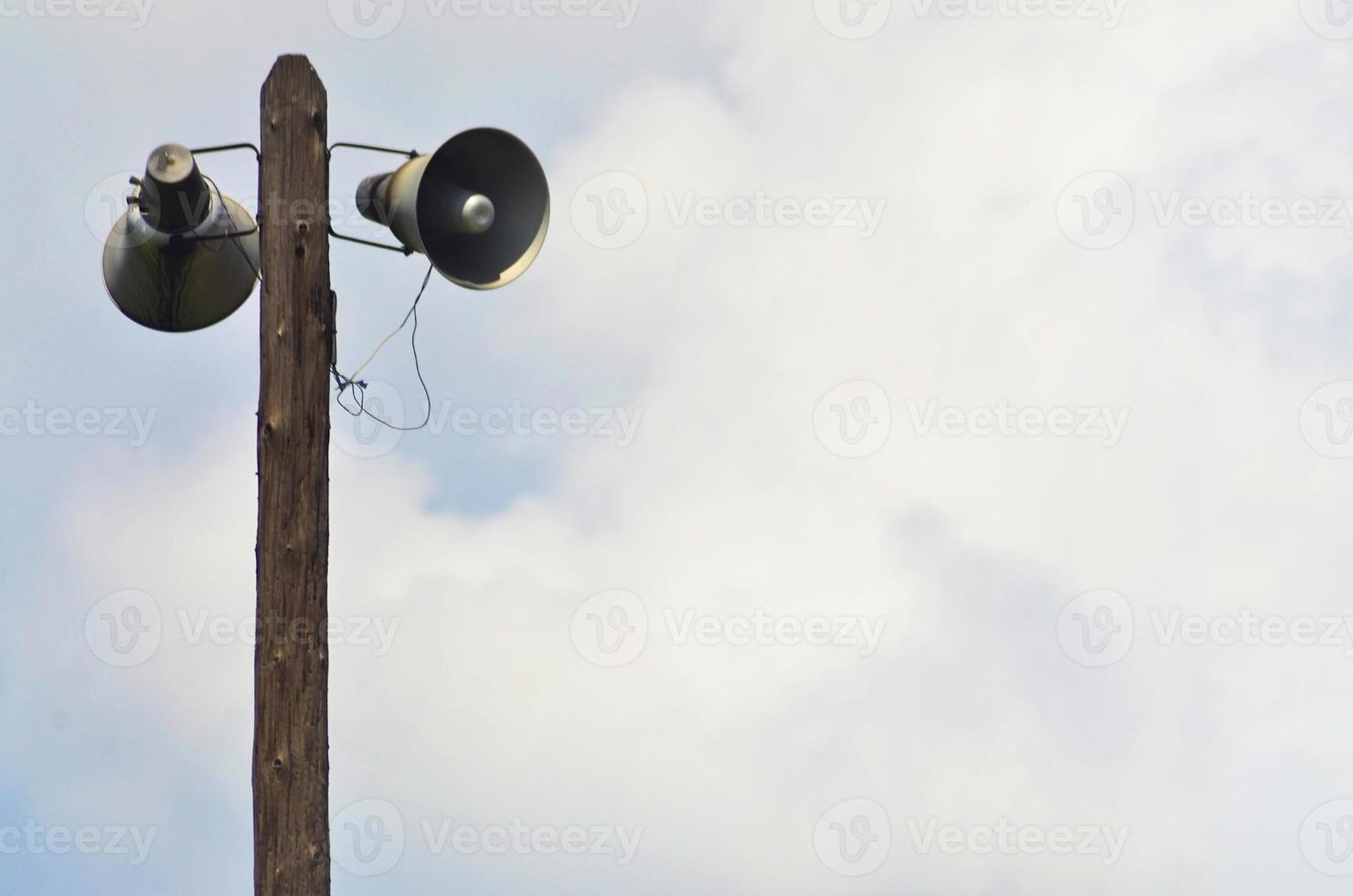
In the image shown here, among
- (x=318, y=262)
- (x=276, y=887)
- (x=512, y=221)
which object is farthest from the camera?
(x=512, y=221)

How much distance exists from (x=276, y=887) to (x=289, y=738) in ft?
1.76

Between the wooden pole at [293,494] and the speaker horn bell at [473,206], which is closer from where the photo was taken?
the wooden pole at [293,494]

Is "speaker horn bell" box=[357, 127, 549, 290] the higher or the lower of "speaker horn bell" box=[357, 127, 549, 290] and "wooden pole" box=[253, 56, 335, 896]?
the higher

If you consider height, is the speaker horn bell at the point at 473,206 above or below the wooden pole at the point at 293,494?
above

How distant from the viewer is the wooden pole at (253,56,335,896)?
20.3 feet

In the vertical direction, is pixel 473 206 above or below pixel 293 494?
above

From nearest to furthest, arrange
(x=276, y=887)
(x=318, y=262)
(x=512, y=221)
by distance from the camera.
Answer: (x=276, y=887), (x=318, y=262), (x=512, y=221)

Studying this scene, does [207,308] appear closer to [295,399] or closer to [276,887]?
[295,399]

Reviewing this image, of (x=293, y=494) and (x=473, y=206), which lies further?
(x=473, y=206)

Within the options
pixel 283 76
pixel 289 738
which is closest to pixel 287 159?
pixel 283 76

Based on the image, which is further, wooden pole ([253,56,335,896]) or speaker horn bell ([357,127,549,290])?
speaker horn bell ([357,127,549,290])

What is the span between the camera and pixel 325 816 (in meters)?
6.25

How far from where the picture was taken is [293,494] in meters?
6.40

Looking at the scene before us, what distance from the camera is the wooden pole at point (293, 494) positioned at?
618 cm
